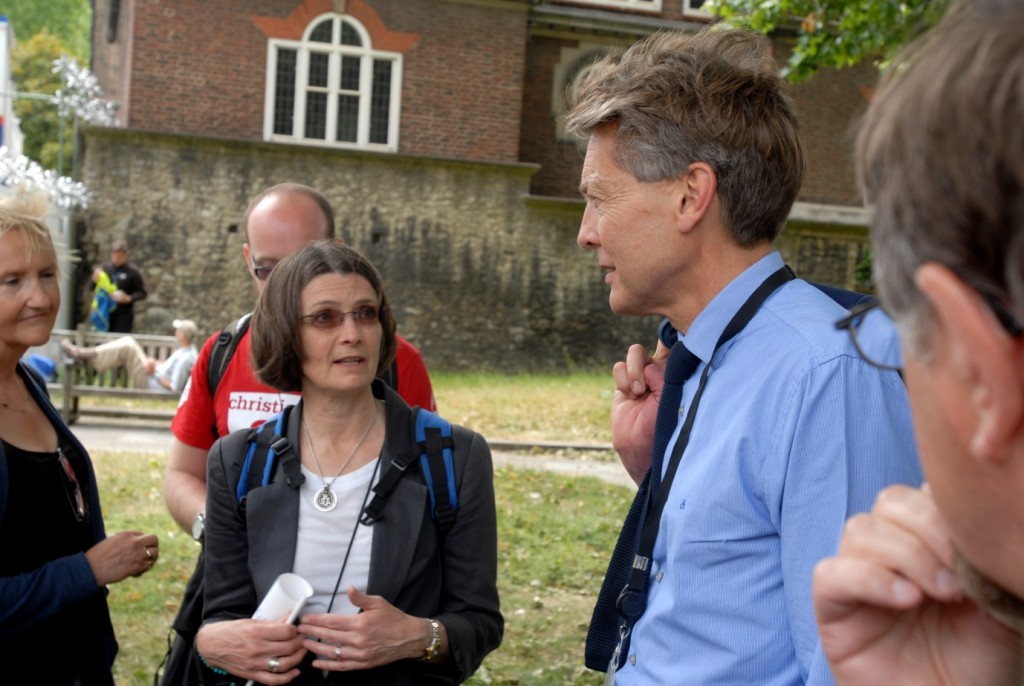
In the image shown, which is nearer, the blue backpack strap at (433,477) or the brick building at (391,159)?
the blue backpack strap at (433,477)

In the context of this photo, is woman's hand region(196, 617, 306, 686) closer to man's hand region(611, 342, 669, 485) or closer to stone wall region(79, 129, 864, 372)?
man's hand region(611, 342, 669, 485)

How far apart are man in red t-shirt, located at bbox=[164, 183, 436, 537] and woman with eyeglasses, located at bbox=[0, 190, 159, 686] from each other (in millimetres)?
372

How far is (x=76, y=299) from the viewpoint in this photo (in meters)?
21.2

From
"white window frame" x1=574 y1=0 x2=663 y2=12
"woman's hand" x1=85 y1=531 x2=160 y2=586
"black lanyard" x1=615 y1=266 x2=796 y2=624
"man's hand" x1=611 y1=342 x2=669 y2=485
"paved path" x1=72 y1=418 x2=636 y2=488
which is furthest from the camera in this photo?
"white window frame" x1=574 y1=0 x2=663 y2=12

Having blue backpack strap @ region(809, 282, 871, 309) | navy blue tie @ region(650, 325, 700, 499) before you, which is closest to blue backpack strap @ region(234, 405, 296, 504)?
navy blue tie @ region(650, 325, 700, 499)

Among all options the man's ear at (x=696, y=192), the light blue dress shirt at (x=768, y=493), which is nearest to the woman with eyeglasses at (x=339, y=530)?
the light blue dress shirt at (x=768, y=493)

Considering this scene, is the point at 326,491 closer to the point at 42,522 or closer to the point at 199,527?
the point at 199,527

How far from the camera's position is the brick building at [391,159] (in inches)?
829

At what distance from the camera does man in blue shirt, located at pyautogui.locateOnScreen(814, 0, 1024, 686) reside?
860 mm

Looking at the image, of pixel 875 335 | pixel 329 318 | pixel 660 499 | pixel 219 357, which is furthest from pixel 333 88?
pixel 875 335

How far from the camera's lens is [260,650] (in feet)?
9.75

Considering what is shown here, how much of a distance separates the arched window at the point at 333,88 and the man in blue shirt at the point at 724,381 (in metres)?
19.8

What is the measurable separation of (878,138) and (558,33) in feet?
77.3

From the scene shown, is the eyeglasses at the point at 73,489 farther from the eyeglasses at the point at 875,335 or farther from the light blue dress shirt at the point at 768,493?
the eyeglasses at the point at 875,335
